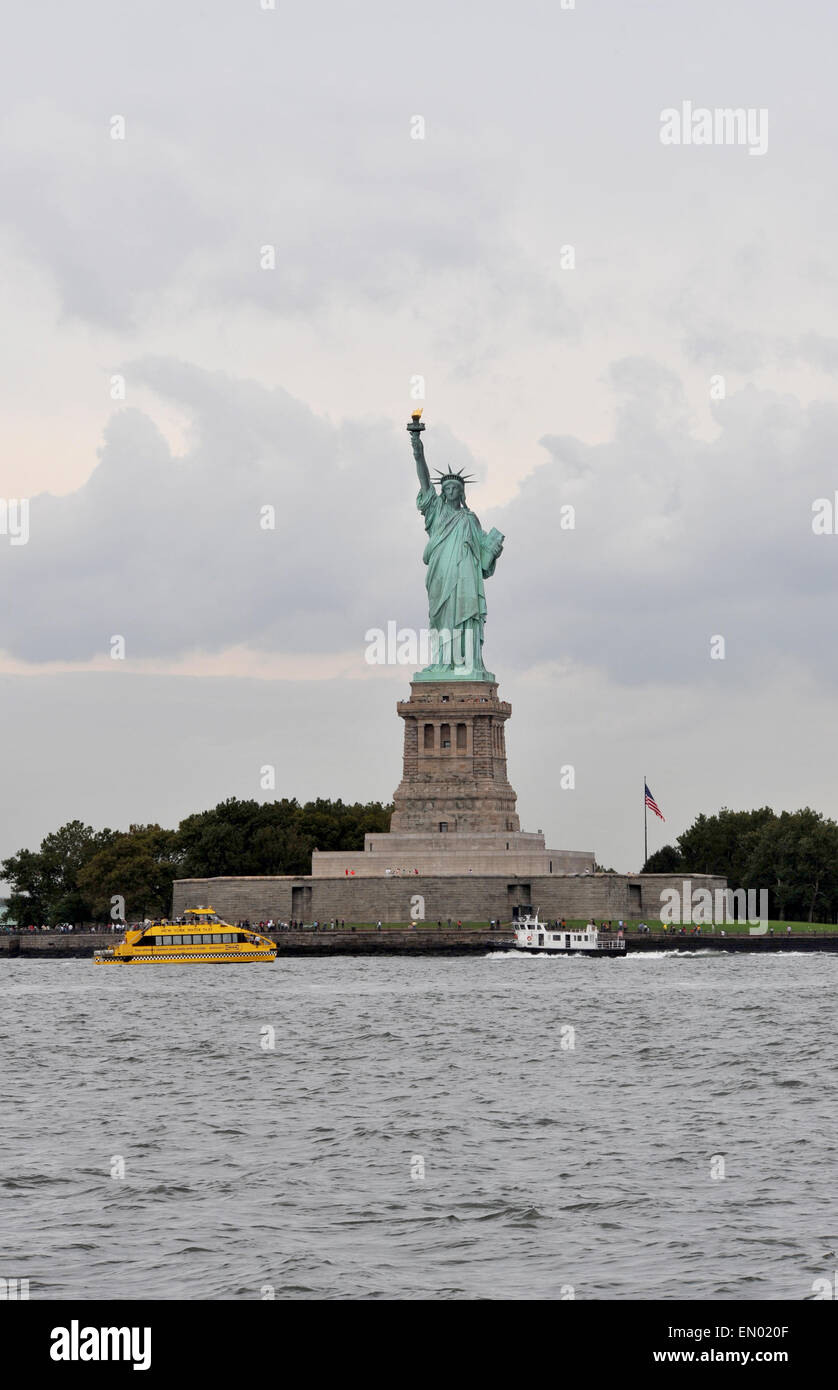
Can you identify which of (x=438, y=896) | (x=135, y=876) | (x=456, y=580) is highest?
(x=456, y=580)

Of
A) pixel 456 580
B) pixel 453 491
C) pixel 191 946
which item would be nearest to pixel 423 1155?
pixel 191 946

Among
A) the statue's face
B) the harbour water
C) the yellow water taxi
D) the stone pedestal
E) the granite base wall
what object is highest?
the statue's face

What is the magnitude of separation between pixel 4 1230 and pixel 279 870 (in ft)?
340

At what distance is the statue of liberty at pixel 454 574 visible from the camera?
11600 centimetres

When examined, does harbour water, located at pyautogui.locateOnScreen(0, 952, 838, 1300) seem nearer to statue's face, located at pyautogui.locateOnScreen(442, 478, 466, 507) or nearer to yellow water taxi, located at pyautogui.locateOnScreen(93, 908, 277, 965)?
yellow water taxi, located at pyautogui.locateOnScreen(93, 908, 277, 965)

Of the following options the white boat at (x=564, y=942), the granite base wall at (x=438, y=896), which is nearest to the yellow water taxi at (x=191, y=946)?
the granite base wall at (x=438, y=896)

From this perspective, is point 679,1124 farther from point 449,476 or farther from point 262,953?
point 449,476

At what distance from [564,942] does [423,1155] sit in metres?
71.8

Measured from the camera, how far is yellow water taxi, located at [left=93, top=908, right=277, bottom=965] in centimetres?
9912

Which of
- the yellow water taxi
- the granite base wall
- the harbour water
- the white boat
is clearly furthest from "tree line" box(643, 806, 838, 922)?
the harbour water

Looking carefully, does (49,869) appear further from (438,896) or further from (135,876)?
(438,896)

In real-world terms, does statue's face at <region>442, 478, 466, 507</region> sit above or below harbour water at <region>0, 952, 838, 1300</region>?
above

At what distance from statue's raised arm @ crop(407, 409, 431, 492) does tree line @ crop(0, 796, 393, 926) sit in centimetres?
2728

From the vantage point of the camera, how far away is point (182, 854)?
133625mm
